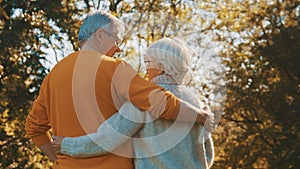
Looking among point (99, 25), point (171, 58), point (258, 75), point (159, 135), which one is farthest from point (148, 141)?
point (258, 75)

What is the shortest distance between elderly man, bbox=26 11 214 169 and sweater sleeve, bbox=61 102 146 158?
0.03 meters

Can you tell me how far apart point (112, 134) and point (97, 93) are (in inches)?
7.5

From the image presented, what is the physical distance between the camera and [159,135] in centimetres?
295

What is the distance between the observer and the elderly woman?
9.51 ft

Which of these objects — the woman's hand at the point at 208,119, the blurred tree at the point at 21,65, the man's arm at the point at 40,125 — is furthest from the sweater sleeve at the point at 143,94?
the blurred tree at the point at 21,65

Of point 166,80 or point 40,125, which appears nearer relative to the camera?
point 166,80

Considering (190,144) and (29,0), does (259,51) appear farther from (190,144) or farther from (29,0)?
(190,144)

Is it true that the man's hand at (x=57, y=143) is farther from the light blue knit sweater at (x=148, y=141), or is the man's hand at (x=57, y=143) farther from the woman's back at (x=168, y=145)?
the woman's back at (x=168, y=145)

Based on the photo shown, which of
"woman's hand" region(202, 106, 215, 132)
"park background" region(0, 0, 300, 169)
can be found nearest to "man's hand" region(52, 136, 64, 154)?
"woman's hand" region(202, 106, 215, 132)

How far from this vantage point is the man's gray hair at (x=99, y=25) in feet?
10.1

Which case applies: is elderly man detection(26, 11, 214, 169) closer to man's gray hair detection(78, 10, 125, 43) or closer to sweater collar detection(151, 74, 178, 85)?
man's gray hair detection(78, 10, 125, 43)

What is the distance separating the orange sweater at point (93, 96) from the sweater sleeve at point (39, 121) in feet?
0.38

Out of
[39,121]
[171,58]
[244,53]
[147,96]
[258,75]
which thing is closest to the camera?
[147,96]

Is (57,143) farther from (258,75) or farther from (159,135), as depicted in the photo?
(258,75)
